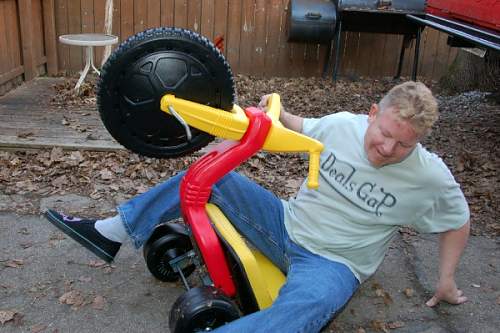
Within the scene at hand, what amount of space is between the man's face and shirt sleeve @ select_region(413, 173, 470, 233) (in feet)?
0.90

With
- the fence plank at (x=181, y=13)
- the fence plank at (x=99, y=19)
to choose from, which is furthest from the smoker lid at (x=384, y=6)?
the fence plank at (x=99, y=19)

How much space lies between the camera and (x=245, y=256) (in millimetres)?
2166

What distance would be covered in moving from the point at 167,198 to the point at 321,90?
15.8 ft

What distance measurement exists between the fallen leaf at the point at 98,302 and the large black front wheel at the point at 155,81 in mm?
915

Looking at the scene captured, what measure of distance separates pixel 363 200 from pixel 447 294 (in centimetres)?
75

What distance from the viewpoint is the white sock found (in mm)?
2490

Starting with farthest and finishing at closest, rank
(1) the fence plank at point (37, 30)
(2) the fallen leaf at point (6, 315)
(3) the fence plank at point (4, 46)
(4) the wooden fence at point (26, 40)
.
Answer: (1) the fence plank at point (37, 30) → (4) the wooden fence at point (26, 40) → (3) the fence plank at point (4, 46) → (2) the fallen leaf at point (6, 315)

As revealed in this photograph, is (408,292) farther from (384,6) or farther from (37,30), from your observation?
(37,30)

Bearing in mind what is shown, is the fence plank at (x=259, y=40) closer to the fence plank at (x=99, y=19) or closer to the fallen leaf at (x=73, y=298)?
the fence plank at (x=99, y=19)

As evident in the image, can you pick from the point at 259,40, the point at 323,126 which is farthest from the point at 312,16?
the point at 323,126

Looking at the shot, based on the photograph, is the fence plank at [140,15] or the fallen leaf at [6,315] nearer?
the fallen leaf at [6,315]

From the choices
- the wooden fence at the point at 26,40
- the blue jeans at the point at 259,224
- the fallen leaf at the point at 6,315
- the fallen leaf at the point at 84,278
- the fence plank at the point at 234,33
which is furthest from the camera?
the fence plank at the point at 234,33

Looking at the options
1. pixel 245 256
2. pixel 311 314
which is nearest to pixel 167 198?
pixel 245 256

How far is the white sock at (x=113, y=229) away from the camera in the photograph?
2.49m
